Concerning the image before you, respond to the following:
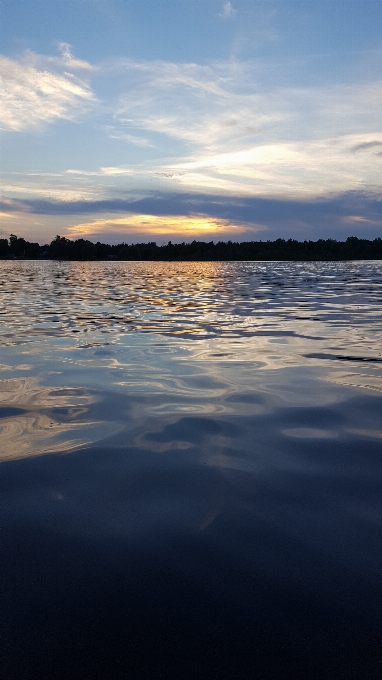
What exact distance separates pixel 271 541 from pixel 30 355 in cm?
648

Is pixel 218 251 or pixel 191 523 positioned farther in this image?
pixel 218 251

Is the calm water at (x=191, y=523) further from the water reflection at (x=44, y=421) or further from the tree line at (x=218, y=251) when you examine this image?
the tree line at (x=218, y=251)

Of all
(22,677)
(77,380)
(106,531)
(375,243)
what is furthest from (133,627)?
(375,243)

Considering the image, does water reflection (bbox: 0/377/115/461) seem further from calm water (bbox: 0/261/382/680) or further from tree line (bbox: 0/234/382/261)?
tree line (bbox: 0/234/382/261)

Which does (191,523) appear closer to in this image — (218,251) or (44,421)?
(44,421)

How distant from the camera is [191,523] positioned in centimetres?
299

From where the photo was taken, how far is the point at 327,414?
516cm

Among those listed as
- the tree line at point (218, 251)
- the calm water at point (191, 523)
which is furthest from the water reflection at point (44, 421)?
the tree line at point (218, 251)

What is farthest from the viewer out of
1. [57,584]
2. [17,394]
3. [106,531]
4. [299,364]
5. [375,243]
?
[375,243]

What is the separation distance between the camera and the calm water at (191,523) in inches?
79.3

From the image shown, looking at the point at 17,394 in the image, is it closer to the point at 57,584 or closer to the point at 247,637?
the point at 57,584

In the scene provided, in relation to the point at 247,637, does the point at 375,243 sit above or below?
above

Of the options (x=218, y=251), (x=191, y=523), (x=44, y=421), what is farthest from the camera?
(x=218, y=251)

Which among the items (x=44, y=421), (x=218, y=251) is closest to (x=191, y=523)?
(x=44, y=421)
